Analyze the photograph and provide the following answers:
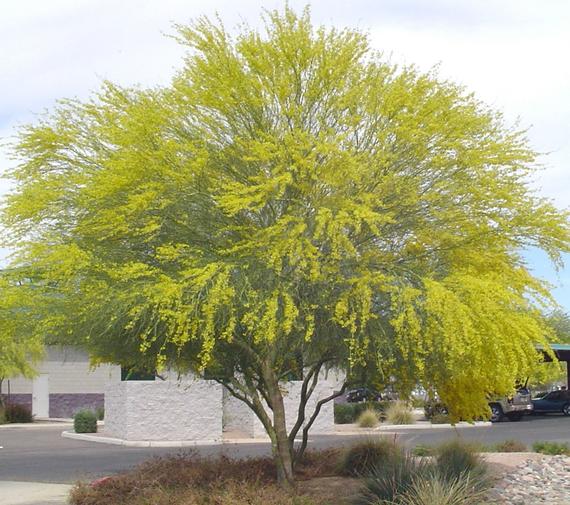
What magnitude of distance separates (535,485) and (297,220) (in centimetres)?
723

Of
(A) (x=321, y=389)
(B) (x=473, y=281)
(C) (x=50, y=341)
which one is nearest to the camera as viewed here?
(B) (x=473, y=281)

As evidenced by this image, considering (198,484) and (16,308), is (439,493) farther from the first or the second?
(16,308)

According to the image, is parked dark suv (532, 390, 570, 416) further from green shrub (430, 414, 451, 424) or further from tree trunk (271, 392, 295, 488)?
tree trunk (271, 392, 295, 488)

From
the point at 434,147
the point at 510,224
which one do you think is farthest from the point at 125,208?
the point at 510,224

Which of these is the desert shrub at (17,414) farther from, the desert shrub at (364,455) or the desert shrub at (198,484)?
the desert shrub at (364,455)

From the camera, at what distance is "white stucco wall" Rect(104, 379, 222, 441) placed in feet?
113

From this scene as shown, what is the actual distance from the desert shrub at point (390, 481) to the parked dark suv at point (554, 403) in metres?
36.9

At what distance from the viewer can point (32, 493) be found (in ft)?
64.3

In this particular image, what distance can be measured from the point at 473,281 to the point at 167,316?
4452 mm

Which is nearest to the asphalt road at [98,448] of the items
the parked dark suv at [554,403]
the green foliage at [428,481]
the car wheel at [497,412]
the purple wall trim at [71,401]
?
the car wheel at [497,412]

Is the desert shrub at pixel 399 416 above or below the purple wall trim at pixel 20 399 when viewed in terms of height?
below

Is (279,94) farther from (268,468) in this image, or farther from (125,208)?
(268,468)

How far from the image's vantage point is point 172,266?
15508 millimetres

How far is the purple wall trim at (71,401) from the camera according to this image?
54812 mm
